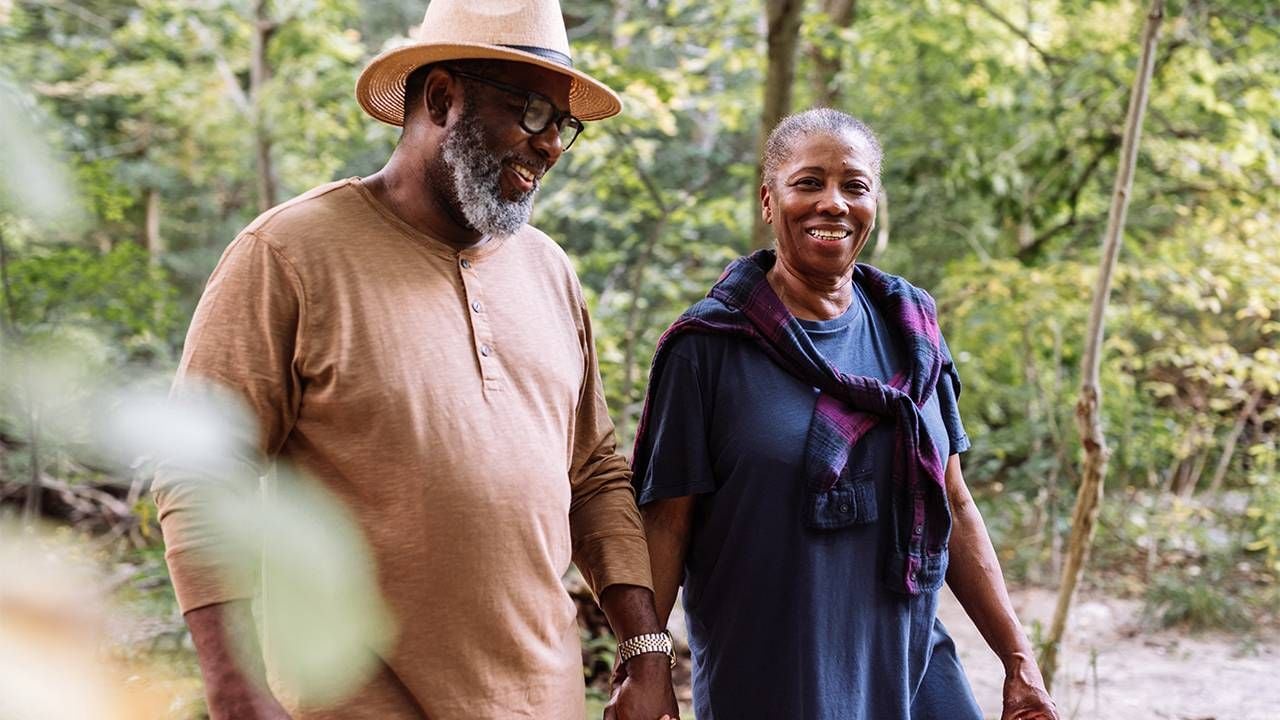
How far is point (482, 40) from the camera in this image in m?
1.86

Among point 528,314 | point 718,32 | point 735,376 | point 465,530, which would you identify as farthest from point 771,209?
point 718,32

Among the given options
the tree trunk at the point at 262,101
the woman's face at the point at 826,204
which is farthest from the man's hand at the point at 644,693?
the tree trunk at the point at 262,101

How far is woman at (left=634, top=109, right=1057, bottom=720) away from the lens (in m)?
2.04

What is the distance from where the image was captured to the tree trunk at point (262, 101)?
874 cm

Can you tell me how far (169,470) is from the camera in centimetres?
149

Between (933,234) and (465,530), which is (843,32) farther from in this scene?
(465,530)

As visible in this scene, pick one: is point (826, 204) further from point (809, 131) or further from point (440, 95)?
point (440, 95)

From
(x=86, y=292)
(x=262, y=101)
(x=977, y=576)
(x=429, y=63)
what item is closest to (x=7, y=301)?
(x=86, y=292)

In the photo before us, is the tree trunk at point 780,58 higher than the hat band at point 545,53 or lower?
higher

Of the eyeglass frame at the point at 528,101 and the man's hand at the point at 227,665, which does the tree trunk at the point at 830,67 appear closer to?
the eyeglass frame at the point at 528,101

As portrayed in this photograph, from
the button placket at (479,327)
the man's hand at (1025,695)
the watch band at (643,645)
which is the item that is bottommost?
the man's hand at (1025,695)

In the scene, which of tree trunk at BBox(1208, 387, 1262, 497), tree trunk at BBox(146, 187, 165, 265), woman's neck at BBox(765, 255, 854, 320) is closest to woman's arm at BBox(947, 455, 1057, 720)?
woman's neck at BBox(765, 255, 854, 320)

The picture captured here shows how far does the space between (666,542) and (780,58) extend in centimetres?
324

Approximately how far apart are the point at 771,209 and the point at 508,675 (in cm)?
114
